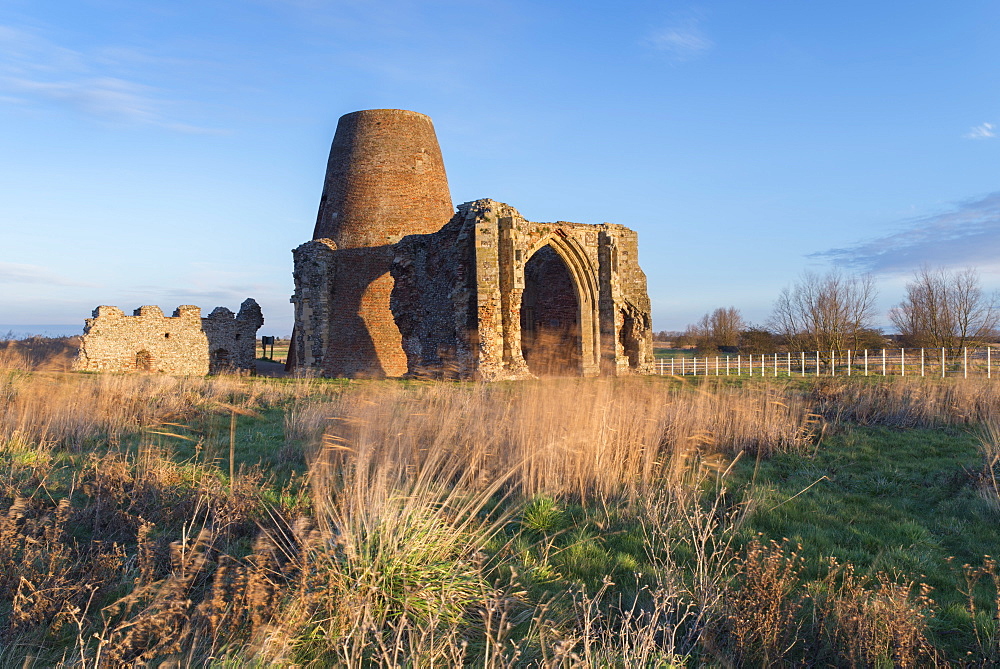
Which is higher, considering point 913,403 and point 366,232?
point 366,232

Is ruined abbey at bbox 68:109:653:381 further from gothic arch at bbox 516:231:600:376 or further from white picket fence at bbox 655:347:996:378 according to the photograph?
white picket fence at bbox 655:347:996:378

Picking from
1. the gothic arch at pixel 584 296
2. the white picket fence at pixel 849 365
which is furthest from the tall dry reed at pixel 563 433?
the white picket fence at pixel 849 365

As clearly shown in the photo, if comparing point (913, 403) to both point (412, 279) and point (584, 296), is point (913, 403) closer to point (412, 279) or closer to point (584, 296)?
point (584, 296)

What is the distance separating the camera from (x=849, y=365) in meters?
22.3

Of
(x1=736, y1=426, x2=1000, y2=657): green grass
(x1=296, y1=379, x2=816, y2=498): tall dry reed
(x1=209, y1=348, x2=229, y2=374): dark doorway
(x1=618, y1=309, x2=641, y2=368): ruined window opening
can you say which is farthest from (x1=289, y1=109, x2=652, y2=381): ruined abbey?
(x1=736, y1=426, x2=1000, y2=657): green grass

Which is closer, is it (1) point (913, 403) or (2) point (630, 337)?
(1) point (913, 403)

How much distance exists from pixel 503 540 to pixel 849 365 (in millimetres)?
21926

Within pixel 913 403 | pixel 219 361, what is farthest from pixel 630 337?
pixel 219 361

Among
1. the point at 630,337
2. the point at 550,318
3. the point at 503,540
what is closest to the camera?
the point at 503,540

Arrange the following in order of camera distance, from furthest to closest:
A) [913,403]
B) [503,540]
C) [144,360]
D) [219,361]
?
1. [219,361]
2. [144,360]
3. [913,403]
4. [503,540]

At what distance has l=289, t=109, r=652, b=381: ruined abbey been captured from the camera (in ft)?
68.8

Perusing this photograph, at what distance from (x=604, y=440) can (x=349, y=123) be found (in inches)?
813

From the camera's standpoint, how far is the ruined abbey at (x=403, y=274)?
21.0 m

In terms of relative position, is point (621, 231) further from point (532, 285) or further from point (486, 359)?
point (486, 359)
